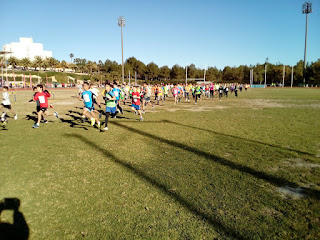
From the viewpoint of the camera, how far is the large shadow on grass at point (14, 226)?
3086mm

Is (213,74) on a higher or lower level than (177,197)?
higher

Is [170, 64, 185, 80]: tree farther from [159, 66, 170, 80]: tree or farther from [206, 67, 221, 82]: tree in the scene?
[206, 67, 221, 82]: tree

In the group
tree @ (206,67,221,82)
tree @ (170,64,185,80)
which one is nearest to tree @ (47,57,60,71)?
tree @ (170,64,185,80)

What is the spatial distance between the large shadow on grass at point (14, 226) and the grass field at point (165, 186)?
0.29ft

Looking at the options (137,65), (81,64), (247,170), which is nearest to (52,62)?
(81,64)

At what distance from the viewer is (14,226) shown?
329 cm

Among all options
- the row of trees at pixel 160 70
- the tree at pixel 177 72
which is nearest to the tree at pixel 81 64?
the row of trees at pixel 160 70

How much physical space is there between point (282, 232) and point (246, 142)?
16.0 feet

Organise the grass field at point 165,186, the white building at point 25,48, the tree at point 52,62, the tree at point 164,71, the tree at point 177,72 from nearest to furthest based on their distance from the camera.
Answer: the grass field at point 165,186
the tree at point 52,62
the tree at point 177,72
the tree at point 164,71
the white building at point 25,48

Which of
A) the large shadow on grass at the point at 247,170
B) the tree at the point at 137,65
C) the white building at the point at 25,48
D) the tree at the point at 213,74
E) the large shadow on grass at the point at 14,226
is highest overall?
the white building at the point at 25,48

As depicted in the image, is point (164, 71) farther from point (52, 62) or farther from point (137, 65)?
point (52, 62)

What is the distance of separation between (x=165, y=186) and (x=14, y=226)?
2.51m

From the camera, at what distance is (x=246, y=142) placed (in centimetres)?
776

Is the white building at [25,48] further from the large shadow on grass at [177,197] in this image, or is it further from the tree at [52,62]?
the large shadow on grass at [177,197]
